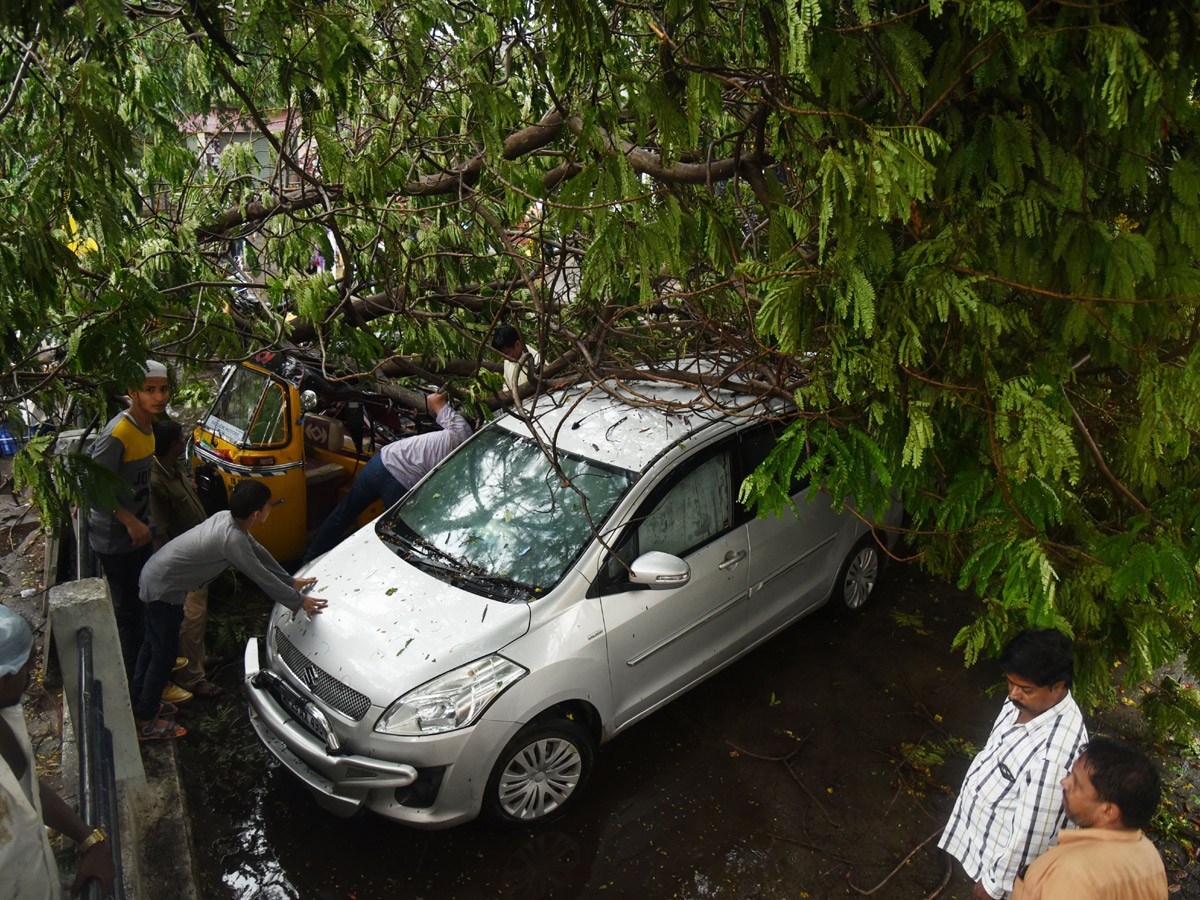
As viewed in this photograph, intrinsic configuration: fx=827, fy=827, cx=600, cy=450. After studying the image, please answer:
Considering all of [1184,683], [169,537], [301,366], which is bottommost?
[1184,683]

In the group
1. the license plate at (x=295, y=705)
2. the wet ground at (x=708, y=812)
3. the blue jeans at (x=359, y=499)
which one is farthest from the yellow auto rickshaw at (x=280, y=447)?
the license plate at (x=295, y=705)

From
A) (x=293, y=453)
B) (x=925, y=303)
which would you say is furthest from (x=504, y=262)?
(x=925, y=303)

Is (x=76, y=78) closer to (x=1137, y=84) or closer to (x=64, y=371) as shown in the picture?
(x=64, y=371)

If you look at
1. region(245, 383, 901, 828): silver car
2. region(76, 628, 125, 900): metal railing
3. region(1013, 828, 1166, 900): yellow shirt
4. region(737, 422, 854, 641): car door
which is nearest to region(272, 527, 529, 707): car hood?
region(245, 383, 901, 828): silver car

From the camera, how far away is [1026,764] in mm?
2623

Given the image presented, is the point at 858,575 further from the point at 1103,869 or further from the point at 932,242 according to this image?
the point at 1103,869

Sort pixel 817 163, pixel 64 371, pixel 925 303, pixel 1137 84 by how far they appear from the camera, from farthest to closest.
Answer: pixel 64 371 → pixel 817 163 → pixel 925 303 → pixel 1137 84

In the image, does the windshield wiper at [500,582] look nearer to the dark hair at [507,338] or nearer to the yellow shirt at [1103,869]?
the dark hair at [507,338]

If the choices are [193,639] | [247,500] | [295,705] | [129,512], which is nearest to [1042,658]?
[295,705]

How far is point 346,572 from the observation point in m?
4.38

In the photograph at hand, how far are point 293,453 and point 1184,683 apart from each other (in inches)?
237

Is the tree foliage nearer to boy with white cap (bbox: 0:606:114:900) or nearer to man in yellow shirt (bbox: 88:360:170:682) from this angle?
man in yellow shirt (bbox: 88:360:170:682)

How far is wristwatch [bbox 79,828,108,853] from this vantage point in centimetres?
256

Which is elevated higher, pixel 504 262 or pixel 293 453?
pixel 504 262
